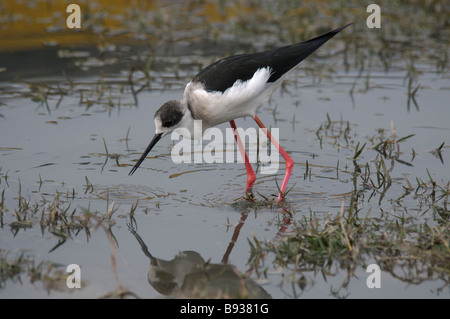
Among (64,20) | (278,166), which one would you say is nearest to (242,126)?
(278,166)

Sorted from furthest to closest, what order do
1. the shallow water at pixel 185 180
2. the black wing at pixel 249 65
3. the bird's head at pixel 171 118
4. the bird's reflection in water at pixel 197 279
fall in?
the black wing at pixel 249 65, the bird's head at pixel 171 118, the shallow water at pixel 185 180, the bird's reflection in water at pixel 197 279

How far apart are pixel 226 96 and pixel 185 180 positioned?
79 cm

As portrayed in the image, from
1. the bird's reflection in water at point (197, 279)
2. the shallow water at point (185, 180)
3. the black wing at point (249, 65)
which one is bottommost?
→ the bird's reflection in water at point (197, 279)

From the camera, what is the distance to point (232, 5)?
10.7 metres

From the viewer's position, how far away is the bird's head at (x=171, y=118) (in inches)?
205

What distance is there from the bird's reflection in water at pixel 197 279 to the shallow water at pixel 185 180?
11 mm

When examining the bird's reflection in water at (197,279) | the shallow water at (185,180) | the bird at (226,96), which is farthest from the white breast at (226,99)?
the bird's reflection in water at (197,279)

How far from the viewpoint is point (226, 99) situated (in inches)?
208

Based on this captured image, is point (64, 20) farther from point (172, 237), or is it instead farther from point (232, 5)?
point (172, 237)

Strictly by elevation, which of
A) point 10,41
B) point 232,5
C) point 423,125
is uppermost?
point 232,5

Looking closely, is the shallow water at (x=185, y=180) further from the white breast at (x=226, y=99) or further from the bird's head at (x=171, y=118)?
the white breast at (x=226, y=99)

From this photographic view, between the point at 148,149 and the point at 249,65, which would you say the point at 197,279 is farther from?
the point at 249,65

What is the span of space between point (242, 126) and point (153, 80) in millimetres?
1581

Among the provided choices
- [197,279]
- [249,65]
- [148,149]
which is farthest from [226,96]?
[197,279]
